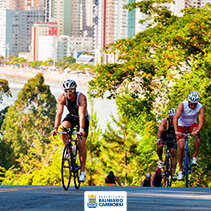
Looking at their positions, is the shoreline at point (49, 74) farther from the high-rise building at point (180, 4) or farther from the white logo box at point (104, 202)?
the white logo box at point (104, 202)

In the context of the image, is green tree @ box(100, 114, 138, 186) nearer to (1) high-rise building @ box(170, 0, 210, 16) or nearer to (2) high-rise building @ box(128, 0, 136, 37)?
(1) high-rise building @ box(170, 0, 210, 16)

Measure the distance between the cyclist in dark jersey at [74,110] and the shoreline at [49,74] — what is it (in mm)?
133706

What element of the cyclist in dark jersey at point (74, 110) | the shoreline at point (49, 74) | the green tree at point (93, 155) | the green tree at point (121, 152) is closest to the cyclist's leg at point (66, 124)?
the cyclist in dark jersey at point (74, 110)

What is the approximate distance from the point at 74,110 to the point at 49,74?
158030 millimetres

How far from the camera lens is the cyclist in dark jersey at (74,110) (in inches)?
271

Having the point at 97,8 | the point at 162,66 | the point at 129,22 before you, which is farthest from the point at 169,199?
the point at 97,8

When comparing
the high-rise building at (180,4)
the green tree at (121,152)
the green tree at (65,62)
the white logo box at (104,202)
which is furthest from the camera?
the green tree at (65,62)

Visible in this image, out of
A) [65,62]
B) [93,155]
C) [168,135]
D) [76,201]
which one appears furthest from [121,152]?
[65,62]

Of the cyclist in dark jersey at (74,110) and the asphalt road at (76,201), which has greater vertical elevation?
the cyclist in dark jersey at (74,110)

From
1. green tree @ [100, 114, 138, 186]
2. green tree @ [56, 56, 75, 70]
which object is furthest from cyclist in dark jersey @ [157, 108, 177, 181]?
green tree @ [56, 56, 75, 70]

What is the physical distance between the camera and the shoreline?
493 ft

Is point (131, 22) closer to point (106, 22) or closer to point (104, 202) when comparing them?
point (106, 22)

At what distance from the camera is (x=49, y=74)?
6447 inches

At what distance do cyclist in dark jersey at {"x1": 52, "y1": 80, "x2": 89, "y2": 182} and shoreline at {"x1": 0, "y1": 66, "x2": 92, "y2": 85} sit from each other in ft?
439
